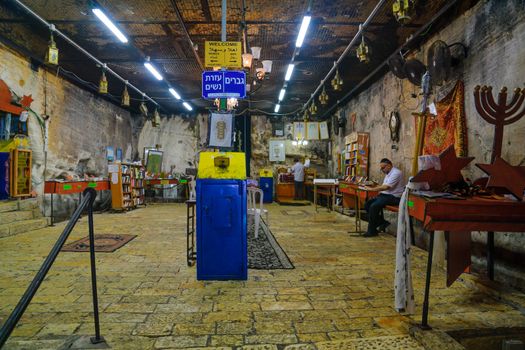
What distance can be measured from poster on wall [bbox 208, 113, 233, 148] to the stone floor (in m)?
1.72

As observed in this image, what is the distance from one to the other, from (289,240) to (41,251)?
4184 millimetres

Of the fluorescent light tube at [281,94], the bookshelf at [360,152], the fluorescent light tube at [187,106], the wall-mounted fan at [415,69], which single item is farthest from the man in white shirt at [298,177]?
the wall-mounted fan at [415,69]

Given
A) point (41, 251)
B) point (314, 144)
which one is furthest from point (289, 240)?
point (314, 144)

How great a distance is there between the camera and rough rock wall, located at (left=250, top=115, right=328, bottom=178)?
15.5 metres

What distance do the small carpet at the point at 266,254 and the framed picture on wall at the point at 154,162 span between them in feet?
31.6

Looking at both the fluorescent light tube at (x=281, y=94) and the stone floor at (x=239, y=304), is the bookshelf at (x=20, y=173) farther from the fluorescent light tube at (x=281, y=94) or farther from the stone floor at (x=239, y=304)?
the fluorescent light tube at (x=281, y=94)

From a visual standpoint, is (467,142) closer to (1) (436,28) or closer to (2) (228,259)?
(1) (436,28)

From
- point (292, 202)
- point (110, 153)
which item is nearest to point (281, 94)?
point (292, 202)

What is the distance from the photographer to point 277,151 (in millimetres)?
15422

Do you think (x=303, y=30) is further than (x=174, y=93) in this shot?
No

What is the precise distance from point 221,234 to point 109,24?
5.10 meters

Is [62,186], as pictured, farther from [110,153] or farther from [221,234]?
[221,234]

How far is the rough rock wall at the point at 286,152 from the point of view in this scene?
15.5m

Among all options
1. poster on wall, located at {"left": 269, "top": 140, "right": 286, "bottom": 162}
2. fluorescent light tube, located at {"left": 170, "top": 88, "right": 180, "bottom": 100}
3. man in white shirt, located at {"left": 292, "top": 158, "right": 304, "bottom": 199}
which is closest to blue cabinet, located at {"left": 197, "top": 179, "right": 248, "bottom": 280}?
fluorescent light tube, located at {"left": 170, "top": 88, "right": 180, "bottom": 100}
